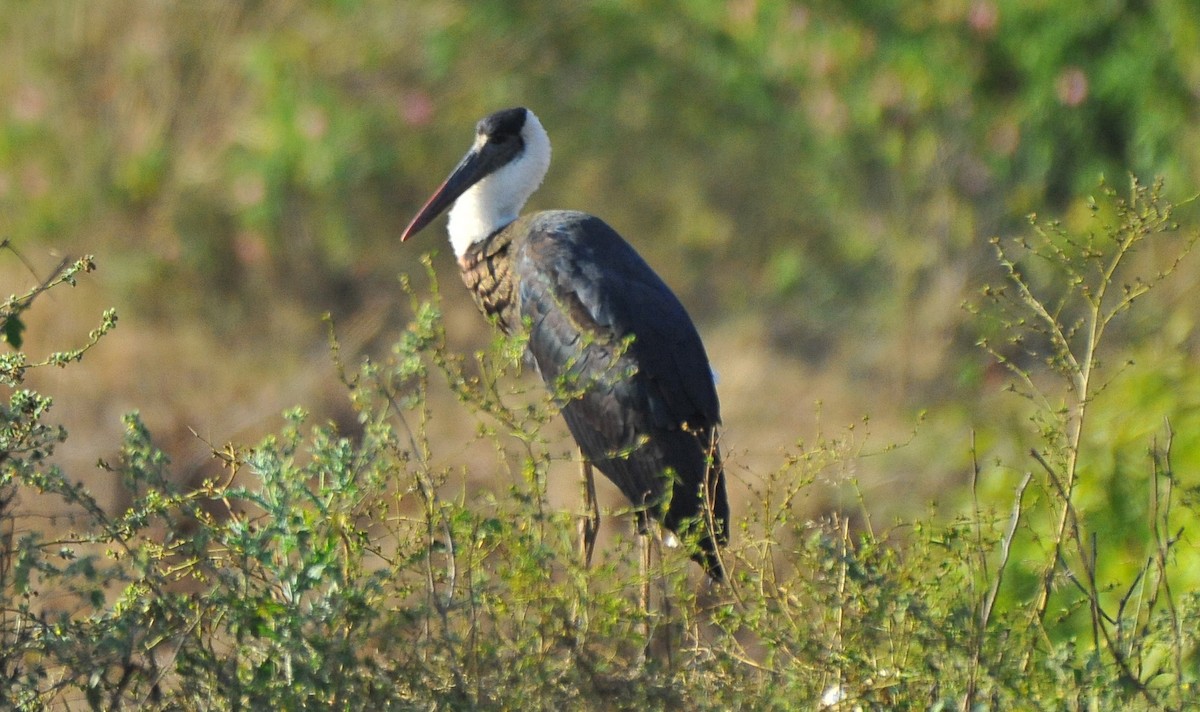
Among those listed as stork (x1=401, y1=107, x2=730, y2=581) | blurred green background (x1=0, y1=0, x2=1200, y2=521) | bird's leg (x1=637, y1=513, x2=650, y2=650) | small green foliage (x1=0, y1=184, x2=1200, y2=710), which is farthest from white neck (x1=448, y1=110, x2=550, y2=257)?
blurred green background (x1=0, y1=0, x2=1200, y2=521)

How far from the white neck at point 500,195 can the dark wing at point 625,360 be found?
17.8 inches

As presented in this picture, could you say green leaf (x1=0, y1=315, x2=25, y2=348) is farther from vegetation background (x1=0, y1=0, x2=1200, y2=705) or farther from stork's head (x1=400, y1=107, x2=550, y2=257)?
vegetation background (x1=0, y1=0, x2=1200, y2=705)

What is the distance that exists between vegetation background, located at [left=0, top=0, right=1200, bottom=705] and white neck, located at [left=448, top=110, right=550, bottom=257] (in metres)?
2.36

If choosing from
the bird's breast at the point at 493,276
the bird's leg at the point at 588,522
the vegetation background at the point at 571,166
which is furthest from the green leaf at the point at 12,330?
the vegetation background at the point at 571,166

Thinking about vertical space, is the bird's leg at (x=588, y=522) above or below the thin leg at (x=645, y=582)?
above

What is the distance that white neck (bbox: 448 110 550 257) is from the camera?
4.92 m

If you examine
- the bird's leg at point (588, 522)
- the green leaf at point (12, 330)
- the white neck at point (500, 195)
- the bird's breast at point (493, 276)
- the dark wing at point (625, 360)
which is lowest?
the green leaf at point (12, 330)

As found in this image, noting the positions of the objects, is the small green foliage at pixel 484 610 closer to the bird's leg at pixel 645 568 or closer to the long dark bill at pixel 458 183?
the bird's leg at pixel 645 568

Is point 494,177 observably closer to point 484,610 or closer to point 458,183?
point 458,183

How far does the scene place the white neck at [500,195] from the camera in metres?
4.92

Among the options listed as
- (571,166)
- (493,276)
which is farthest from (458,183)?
(571,166)

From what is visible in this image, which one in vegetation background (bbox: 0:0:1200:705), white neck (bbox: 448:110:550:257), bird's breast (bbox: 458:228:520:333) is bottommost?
bird's breast (bbox: 458:228:520:333)

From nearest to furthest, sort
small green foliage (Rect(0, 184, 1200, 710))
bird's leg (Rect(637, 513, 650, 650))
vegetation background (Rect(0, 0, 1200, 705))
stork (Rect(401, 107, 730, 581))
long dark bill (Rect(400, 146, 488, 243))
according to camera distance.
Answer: small green foliage (Rect(0, 184, 1200, 710)) → bird's leg (Rect(637, 513, 650, 650)) → stork (Rect(401, 107, 730, 581)) → long dark bill (Rect(400, 146, 488, 243)) → vegetation background (Rect(0, 0, 1200, 705))

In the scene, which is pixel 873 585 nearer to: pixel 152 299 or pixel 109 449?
pixel 109 449
